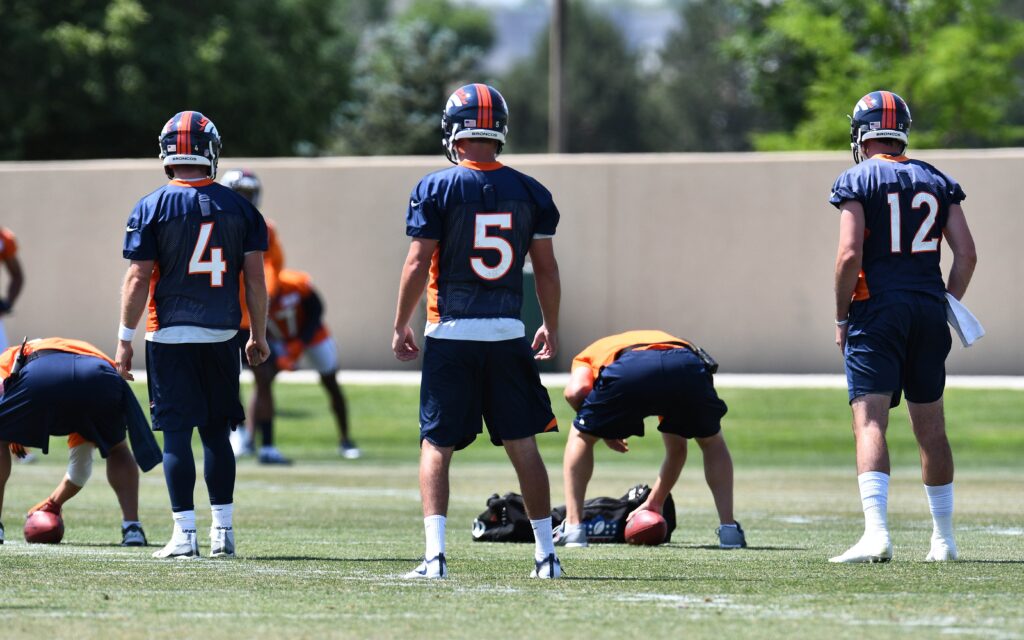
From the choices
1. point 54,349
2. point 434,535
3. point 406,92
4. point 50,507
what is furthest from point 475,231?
point 406,92

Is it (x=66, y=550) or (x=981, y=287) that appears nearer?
(x=66, y=550)

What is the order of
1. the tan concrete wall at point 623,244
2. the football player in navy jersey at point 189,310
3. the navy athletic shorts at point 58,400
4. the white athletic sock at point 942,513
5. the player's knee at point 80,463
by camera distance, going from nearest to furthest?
the white athletic sock at point 942,513 < the football player in navy jersey at point 189,310 < the navy athletic shorts at point 58,400 < the player's knee at point 80,463 < the tan concrete wall at point 623,244

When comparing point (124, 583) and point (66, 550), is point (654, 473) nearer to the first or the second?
point (66, 550)

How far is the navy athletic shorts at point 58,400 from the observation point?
8.96 meters

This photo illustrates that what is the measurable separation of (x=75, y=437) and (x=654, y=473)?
21.5ft

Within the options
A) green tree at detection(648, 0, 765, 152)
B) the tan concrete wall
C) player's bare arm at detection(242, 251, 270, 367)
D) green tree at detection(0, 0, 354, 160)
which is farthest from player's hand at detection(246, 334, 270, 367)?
green tree at detection(648, 0, 765, 152)

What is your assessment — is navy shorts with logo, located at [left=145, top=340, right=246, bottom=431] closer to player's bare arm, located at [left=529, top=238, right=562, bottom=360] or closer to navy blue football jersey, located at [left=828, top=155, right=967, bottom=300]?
player's bare arm, located at [left=529, top=238, right=562, bottom=360]

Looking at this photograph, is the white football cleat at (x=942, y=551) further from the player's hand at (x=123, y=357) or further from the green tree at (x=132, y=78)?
the green tree at (x=132, y=78)

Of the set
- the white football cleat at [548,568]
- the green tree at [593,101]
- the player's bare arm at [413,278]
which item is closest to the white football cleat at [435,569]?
the white football cleat at [548,568]

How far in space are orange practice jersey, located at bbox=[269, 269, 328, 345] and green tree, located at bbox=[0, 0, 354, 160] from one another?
2234cm

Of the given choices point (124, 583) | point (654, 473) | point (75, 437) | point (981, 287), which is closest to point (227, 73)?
point (981, 287)

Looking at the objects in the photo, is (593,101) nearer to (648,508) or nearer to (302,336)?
(302,336)

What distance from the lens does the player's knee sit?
30.4 ft

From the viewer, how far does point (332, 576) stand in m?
7.38
